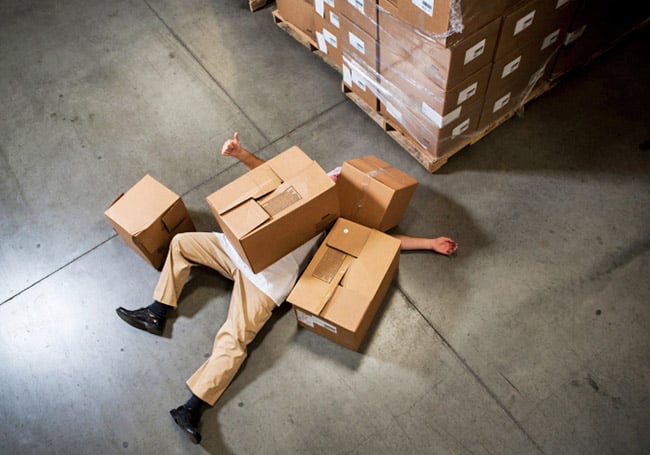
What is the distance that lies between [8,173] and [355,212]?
249 centimetres

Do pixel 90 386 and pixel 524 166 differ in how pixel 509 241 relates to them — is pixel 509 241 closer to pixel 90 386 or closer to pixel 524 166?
pixel 524 166

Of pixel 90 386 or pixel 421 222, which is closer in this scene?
pixel 90 386

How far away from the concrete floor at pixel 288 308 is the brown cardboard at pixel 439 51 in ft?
2.40

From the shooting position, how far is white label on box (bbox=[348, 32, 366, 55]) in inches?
119

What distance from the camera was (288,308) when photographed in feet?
9.24

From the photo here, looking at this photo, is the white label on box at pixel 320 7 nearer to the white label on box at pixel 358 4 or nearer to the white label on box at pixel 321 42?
the white label on box at pixel 321 42

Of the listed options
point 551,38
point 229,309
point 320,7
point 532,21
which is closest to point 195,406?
point 229,309

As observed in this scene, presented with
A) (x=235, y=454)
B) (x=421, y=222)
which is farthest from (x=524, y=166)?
(x=235, y=454)

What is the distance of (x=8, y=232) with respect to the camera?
10.6 ft

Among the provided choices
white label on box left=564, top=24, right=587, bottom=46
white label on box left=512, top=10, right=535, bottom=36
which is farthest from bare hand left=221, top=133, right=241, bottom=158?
white label on box left=564, top=24, right=587, bottom=46

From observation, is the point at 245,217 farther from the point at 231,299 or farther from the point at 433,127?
the point at 433,127

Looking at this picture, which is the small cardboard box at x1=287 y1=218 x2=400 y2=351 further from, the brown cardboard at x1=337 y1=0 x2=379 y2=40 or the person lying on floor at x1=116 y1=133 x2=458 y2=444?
the brown cardboard at x1=337 y1=0 x2=379 y2=40

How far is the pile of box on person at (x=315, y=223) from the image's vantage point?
232cm

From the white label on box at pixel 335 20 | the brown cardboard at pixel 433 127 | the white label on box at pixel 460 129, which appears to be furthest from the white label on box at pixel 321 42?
the white label on box at pixel 460 129
